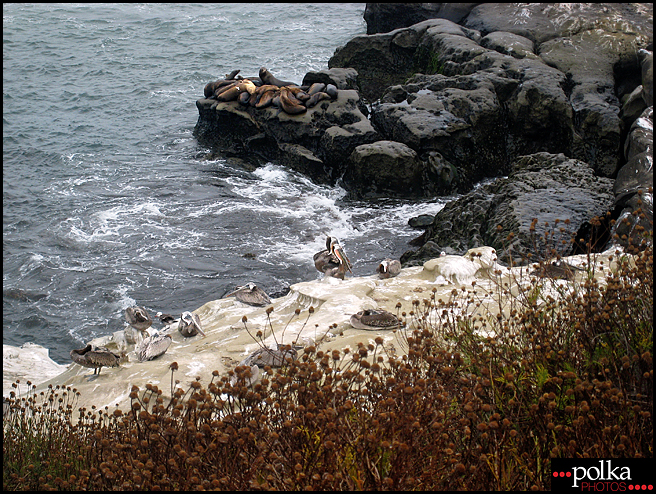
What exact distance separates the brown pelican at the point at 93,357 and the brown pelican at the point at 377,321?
252cm

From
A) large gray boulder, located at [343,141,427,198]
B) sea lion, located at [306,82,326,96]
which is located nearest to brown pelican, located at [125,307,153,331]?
large gray boulder, located at [343,141,427,198]

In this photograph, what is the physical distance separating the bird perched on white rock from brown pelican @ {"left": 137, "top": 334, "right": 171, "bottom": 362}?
334cm

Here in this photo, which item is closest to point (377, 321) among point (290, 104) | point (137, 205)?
point (137, 205)

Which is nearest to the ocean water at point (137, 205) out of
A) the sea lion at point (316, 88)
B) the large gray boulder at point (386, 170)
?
the large gray boulder at point (386, 170)

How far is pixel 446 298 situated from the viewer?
261 inches

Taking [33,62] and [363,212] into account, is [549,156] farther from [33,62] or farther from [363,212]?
[33,62]

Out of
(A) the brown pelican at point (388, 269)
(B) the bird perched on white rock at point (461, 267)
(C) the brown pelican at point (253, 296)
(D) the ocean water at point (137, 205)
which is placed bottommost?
(D) the ocean water at point (137, 205)

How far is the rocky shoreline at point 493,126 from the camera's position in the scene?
11.1 metres

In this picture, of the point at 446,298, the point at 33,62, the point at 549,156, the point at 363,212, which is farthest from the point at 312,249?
Result: the point at 33,62

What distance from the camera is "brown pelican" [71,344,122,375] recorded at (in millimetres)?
6070

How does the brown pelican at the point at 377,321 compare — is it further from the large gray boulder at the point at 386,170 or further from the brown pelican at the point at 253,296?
the large gray boulder at the point at 386,170

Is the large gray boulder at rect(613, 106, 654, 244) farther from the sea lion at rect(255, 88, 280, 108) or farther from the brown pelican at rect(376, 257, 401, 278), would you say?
the sea lion at rect(255, 88, 280, 108)

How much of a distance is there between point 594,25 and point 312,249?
1231 cm

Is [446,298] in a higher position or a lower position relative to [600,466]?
lower
